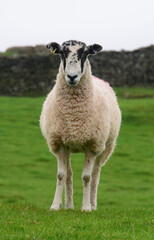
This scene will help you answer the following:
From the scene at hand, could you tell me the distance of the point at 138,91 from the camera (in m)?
32.9

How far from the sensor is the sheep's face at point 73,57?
6797mm

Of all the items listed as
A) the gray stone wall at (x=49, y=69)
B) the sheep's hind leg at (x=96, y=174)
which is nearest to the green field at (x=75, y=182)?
the sheep's hind leg at (x=96, y=174)

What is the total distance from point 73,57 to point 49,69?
1061 inches

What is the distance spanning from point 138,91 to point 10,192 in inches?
832

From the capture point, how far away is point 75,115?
7.11 m

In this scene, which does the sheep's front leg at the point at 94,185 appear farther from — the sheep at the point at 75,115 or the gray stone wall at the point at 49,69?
the gray stone wall at the point at 49,69

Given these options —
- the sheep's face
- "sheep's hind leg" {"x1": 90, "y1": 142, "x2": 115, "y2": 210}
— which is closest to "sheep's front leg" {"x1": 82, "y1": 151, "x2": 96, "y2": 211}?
"sheep's hind leg" {"x1": 90, "y1": 142, "x2": 115, "y2": 210}

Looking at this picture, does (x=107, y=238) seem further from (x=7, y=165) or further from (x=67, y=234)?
(x=7, y=165)

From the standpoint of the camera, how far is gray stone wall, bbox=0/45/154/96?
33.0 meters

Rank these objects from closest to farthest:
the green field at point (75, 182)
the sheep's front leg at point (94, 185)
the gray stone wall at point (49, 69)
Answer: the green field at point (75, 182), the sheep's front leg at point (94, 185), the gray stone wall at point (49, 69)

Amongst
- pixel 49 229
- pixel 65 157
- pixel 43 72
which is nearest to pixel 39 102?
pixel 43 72

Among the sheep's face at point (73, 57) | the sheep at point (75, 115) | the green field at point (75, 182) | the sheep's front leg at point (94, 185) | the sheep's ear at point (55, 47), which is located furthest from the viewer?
the sheep's front leg at point (94, 185)

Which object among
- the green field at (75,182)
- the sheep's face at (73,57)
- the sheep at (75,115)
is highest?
the sheep's face at (73,57)

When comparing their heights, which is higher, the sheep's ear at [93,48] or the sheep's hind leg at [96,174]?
the sheep's ear at [93,48]
